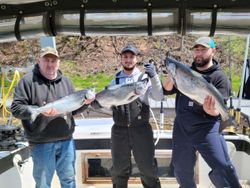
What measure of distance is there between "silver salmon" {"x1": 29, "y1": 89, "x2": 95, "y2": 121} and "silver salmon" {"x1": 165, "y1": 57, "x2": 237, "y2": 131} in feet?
2.77

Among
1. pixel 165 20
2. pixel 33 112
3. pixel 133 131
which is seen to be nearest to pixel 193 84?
pixel 165 20

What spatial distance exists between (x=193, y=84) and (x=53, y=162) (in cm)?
158

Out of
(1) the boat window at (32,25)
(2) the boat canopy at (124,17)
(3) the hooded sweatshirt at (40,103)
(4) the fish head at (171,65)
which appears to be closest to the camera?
(2) the boat canopy at (124,17)

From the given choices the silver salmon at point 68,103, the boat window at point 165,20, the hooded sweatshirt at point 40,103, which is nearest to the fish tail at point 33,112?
the silver salmon at point 68,103

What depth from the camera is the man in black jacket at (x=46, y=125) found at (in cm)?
379

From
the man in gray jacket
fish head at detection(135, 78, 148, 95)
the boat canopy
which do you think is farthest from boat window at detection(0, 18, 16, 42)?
the man in gray jacket

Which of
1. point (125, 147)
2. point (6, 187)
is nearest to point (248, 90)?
point (125, 147)

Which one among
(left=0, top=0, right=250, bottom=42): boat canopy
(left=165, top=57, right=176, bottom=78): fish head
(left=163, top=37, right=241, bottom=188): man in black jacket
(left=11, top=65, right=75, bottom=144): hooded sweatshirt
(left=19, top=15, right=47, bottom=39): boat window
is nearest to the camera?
(left=0, top=0, right=250, bottom=42): boat canopy

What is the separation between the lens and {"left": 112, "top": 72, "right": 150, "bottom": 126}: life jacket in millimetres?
3969

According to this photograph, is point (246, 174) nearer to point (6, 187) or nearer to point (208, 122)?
point (208, 122)

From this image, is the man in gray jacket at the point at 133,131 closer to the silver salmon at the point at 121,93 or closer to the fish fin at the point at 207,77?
the silver salmon at the point at 121,93

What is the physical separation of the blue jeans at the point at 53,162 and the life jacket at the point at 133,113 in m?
0.56

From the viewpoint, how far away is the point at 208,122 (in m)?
3.72

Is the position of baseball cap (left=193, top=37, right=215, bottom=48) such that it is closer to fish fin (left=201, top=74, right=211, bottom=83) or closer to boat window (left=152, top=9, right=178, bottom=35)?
fish fin (left=201, top=74, right=211, bottom=83)
